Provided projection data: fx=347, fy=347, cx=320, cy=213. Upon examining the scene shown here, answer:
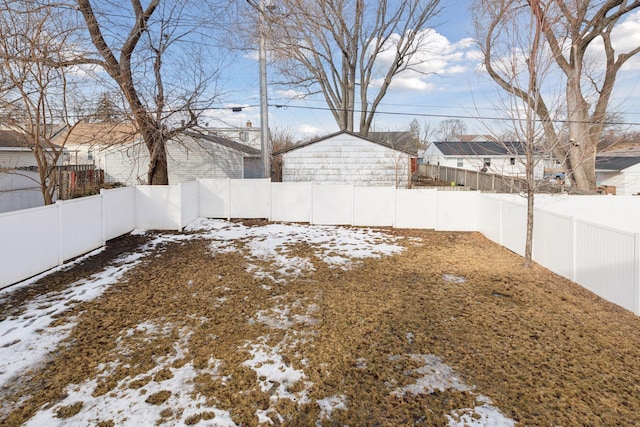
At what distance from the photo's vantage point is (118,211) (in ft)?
29.4

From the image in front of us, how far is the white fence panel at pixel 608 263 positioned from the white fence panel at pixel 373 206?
18.6ft

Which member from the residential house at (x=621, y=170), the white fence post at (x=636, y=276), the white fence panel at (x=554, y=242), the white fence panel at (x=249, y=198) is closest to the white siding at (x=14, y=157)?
the white fence panel at (x=249, y=198)

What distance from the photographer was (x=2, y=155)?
18.9 meters

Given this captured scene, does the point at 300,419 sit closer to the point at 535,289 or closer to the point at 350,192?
the point at 535,289

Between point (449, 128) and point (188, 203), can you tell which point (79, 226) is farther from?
point (449, 128)

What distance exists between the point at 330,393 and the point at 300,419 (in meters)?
0.38

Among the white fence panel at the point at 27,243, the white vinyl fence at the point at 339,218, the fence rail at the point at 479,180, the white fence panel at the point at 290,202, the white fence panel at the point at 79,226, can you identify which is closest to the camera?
the white vinyl fence at the point at 339,218

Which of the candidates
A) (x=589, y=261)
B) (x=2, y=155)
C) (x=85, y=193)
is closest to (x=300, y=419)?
(x=589, y=261)

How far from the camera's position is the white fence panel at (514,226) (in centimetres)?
752

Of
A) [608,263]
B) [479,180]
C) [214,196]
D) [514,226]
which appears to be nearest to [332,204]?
[214,196]

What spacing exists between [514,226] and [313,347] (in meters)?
6.32

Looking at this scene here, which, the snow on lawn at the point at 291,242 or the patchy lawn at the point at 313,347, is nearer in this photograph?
the patchy lawn at the point at 313,347

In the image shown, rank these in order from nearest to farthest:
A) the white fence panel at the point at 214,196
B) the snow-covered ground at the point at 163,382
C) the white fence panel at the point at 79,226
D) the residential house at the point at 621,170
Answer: the snow-covered ground at the point at 163,382
the white fence panel at the point at 79,226
the white fence panel at the point at 214,196
the residential house at the point at 621,170

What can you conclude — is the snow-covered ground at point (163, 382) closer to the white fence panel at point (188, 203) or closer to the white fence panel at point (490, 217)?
the white fence panel at point (490, 217)
